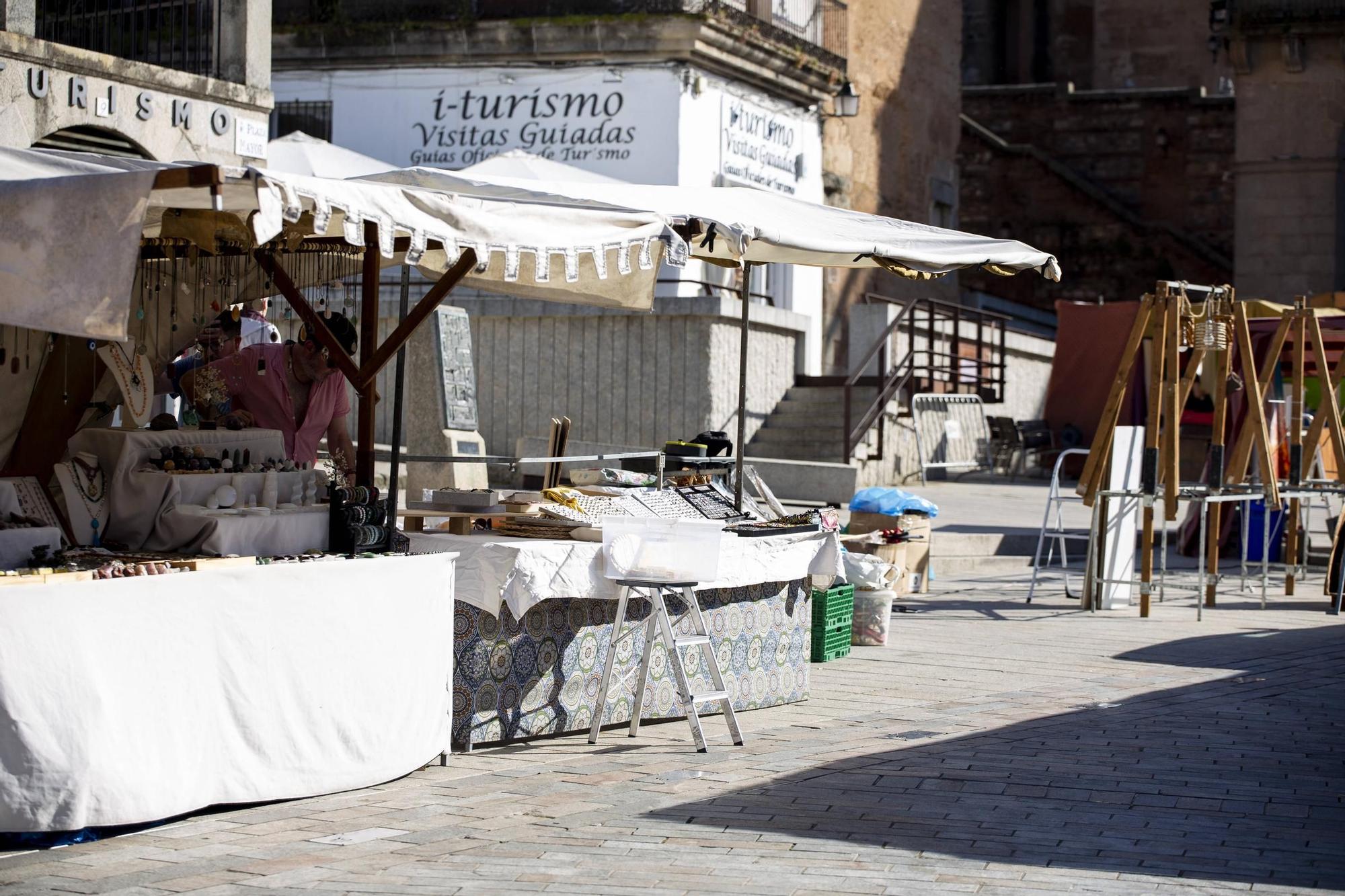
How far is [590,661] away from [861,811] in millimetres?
1781

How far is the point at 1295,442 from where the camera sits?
13.3 metres

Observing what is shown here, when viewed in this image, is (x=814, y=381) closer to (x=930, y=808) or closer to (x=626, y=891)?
(x=930, y=808)

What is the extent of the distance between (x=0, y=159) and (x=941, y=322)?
1867cm

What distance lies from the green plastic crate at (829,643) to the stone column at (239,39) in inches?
269

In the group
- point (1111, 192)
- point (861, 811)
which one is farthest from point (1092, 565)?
point (1111, 192)

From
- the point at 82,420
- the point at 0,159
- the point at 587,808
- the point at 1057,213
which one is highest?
the point at 1057,213

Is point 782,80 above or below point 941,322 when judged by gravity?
above

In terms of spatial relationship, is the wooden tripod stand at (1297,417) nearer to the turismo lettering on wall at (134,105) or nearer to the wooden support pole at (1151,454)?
the wooden support pole at (1151,454)

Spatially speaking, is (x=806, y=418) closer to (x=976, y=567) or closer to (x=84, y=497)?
(x=976, y=567)

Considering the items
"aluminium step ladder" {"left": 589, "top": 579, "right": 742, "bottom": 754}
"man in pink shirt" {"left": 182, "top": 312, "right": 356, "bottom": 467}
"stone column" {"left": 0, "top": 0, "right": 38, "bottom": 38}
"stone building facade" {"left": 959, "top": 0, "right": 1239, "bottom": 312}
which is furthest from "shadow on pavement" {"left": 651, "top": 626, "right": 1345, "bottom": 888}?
"stone building facade" {"left": 959, "top": 0, "right": 1239, "bottom": 312}

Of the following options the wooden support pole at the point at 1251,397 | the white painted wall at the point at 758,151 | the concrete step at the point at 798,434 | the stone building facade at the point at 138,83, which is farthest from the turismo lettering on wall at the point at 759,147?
the wooden support pole at the point at 1251,397

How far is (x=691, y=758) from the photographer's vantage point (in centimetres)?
705

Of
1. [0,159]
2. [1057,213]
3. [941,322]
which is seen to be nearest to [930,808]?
[0,159]

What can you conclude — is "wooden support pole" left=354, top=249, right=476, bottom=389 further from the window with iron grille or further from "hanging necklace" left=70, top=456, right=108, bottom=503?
the window with iron grille
